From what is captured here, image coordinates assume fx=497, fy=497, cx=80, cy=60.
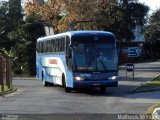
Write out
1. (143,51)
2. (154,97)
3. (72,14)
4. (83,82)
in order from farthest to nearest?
(143,51), (72,14), (83,82), (154,97)

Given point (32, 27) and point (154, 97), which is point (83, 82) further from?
point (32, 27)

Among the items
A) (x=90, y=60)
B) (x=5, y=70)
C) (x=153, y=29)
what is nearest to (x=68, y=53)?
(x=90, y=60)

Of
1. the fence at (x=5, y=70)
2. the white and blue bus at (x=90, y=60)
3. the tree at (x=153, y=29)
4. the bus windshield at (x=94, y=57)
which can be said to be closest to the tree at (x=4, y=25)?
the tree at (x=153, y=29)

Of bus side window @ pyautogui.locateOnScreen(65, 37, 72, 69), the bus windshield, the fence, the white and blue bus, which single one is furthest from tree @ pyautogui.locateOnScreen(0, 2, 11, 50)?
the bus windshield

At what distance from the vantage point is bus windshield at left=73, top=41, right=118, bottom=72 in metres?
23.9

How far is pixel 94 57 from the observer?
78.8ft

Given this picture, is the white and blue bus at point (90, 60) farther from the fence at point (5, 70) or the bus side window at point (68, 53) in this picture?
the fence at point (5, 70)

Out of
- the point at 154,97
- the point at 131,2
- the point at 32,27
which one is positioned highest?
the point at 131,2

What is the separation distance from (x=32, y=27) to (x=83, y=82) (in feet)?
106

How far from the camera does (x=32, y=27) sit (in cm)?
5509

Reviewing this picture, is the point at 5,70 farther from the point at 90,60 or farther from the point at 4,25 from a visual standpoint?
the point at 4,25

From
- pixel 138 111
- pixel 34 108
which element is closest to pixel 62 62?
pixel 34 108

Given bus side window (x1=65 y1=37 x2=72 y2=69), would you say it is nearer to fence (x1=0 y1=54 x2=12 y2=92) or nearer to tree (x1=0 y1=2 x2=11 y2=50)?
fence (x1=0 y1=54 x2=12 y2=92)

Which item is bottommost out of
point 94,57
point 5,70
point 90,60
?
point 5,70
